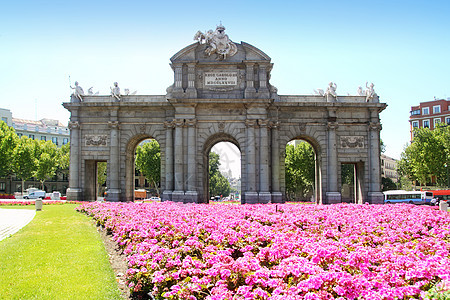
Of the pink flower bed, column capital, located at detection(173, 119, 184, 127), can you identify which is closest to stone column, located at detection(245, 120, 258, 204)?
column capital, located at detection(173, 119, 184, 127)

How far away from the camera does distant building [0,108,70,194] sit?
289 ft

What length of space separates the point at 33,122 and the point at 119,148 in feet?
248

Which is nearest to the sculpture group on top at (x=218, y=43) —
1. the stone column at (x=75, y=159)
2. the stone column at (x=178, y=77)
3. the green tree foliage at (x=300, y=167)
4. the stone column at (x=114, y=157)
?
the stone column at (x=178, y=77)

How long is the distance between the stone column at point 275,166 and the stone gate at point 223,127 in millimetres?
97

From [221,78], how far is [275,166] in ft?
33.2

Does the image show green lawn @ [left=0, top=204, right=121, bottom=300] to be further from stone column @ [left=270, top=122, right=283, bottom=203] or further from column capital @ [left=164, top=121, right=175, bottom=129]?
stone column @ [left=270, top=122, right=283, bottom=203]

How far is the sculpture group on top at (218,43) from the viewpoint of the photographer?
38.7 metres

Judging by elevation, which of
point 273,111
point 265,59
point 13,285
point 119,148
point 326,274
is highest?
point 265,59

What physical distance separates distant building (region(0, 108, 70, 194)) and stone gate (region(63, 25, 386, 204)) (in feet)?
185

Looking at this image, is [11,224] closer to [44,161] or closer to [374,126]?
[374,126]

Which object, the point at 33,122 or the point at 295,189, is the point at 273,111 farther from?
the point at 33,122

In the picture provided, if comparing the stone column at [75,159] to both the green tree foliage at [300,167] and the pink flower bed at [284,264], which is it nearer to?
the pink flower bed at [284,264]

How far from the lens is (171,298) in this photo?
335 inches

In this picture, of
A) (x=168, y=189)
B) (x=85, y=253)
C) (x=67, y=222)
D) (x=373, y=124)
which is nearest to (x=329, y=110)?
(x=373, y=124)
